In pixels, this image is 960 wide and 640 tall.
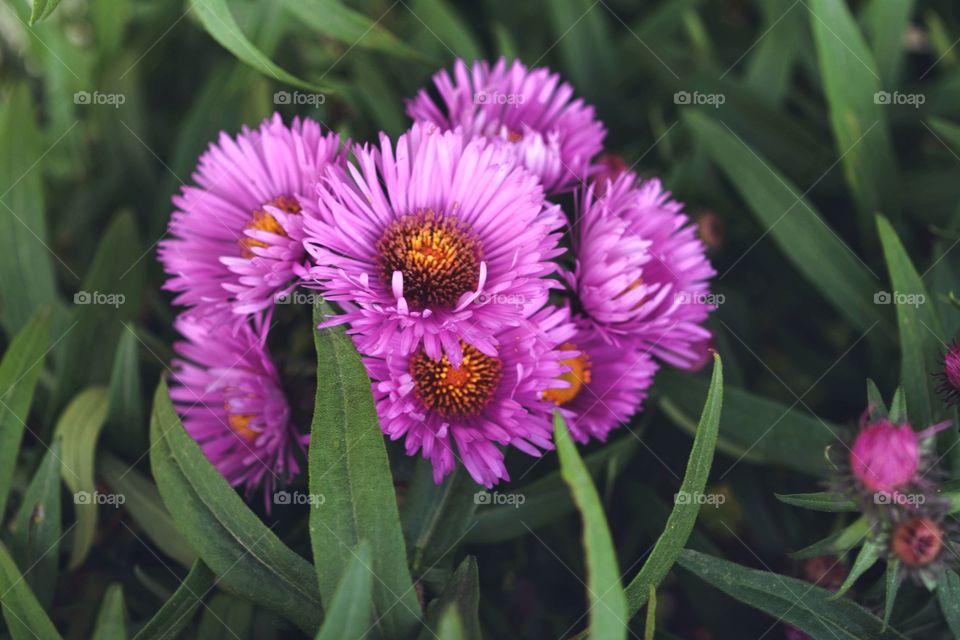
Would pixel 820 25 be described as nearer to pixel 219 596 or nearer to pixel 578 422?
pixel 578 422

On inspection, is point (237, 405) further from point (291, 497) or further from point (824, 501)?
point (824, 501)

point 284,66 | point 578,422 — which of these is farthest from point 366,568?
point 284,66

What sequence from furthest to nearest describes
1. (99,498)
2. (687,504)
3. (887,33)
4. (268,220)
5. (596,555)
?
(887,33) < (99,498) < (268,220) < (687,504) < (596,555)

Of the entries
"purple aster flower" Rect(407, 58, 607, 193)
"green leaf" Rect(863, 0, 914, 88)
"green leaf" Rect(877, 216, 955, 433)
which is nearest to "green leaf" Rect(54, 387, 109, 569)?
"purple aster flower" Rect(407, 58, 607, 193)

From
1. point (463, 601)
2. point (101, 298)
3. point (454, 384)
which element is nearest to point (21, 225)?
point (101, 298)

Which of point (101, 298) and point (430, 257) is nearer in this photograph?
point (430, 257)

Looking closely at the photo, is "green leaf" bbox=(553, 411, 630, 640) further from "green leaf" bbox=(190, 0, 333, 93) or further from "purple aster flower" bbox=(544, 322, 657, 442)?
A: "green leaf" bbox=(190, 0, 333, 93)
